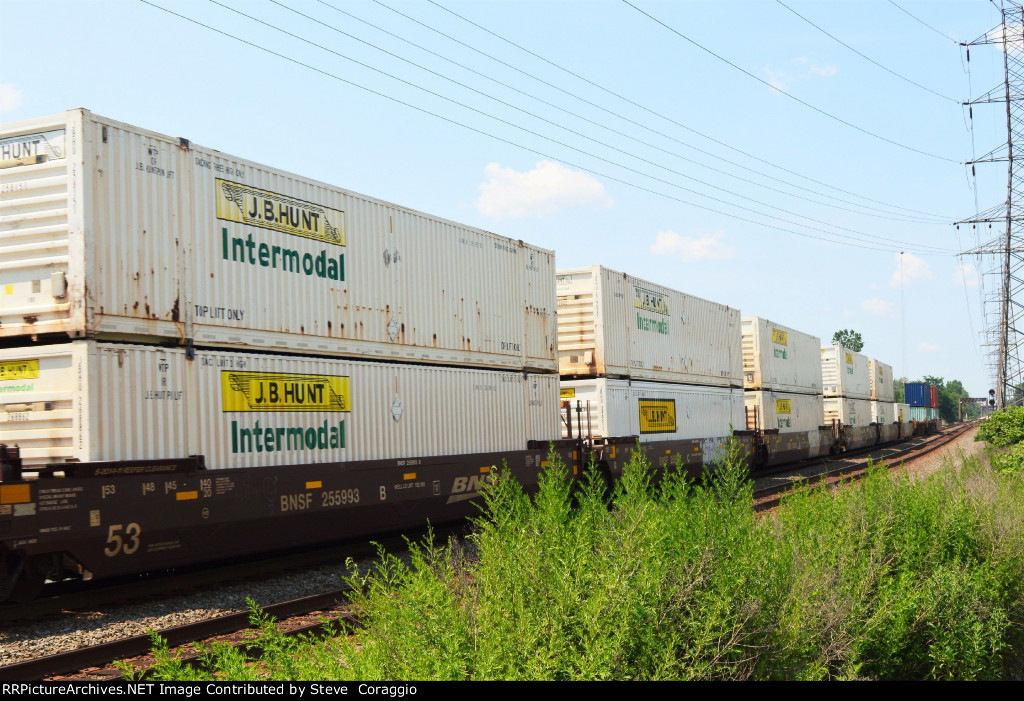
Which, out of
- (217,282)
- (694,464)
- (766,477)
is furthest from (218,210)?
(766,477)

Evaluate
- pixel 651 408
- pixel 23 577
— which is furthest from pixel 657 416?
pixel 23 577

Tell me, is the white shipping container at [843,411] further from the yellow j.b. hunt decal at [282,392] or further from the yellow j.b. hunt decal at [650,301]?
the yellow j.b. hunt decal at [282,392]

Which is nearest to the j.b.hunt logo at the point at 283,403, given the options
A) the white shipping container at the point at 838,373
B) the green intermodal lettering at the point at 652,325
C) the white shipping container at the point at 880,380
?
the green intermodal lettering at the point at 652,325

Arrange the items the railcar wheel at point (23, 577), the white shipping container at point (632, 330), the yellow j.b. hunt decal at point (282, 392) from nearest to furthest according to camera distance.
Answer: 1. the railcar wheel at point (23, 577)
2. the yellow j.b. hunt decal at point (282, 392)
3. the white shipping container at point (632, 330)

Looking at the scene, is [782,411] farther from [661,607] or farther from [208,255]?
[661,607]

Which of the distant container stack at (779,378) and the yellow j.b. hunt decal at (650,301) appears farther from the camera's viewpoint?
the distant container stack at (779,378)

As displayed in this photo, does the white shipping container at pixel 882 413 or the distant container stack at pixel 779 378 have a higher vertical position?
the distant container stack at pixel 779 378

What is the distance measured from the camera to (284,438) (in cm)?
1191

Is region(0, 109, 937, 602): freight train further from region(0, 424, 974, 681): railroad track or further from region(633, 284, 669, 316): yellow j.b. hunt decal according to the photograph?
region(633, 284, 669, 316): yellow j.b. hunt decal

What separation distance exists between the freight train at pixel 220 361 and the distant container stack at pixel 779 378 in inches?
642

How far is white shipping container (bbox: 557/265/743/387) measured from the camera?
19625mm

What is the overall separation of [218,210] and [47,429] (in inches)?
142

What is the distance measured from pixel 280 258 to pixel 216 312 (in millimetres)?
1481

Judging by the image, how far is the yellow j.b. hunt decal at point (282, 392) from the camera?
1126 centimetres
